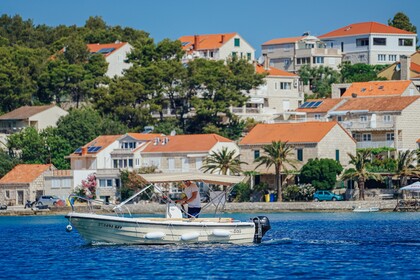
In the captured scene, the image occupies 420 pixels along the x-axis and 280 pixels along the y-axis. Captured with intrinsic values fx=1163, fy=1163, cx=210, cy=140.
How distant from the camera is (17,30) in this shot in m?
147

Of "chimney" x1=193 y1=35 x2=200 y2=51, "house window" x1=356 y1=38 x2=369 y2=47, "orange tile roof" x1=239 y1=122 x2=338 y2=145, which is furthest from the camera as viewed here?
"house window" x1=356 y1=38 x2=369 y2=47

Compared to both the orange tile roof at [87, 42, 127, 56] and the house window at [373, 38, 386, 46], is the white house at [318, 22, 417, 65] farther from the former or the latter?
the orange tile roof at [87, 42, 127, 56]

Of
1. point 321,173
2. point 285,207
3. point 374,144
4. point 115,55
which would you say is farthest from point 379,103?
point 115,55

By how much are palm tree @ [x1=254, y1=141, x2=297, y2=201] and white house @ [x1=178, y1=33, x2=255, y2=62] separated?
120 feet

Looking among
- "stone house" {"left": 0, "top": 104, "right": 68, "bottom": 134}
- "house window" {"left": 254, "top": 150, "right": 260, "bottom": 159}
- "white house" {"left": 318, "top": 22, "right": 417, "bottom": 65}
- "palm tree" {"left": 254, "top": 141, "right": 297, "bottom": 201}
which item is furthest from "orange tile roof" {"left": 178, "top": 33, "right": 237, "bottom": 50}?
"palm tree" {"left": 254, "top": 141, "right": 297, "bottom": 201}

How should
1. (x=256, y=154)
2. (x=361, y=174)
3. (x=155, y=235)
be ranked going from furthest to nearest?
1. (x=256, y=154)
2. (x=361, y=174)
3. (x=155, y=235)

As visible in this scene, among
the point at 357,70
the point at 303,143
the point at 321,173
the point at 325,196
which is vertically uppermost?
the point at 357,70

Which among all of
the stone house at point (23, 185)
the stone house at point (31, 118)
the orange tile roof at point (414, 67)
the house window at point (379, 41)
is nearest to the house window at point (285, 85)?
the orange tile roof at point (414, 67)

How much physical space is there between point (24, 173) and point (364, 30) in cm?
5428

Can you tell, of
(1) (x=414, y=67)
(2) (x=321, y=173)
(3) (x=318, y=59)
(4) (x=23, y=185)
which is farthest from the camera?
(3) (x=318, y=59)

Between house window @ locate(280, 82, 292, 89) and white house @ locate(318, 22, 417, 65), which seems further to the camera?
white house @ locate(318, 22, 417, 65)

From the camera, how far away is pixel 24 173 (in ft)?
331

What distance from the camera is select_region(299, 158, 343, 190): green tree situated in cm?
8731

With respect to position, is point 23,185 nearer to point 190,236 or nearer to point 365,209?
point 365,209
